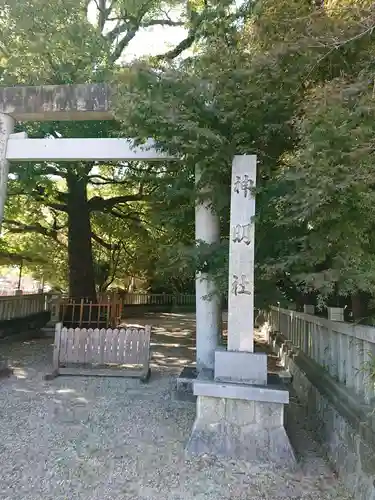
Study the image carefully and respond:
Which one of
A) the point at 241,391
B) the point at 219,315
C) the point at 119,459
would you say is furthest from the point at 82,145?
the point at 119,459

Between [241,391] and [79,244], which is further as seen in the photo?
[79,244]

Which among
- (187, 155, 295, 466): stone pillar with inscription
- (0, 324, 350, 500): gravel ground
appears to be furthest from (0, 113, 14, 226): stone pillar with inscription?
(187, 155, 295, 466): stone pillar with inscription

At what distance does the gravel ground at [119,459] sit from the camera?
10.4ft

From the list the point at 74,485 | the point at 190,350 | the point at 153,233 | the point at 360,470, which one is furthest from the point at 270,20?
the point at 153,233

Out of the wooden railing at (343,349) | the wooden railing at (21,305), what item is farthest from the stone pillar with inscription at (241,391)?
the wooden railing at (21,305)

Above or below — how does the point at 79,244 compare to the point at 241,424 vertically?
above

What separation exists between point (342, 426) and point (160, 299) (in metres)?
21.2

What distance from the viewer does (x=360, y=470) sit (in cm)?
310

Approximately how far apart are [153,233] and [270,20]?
417 inches

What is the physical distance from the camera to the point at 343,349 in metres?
4.18

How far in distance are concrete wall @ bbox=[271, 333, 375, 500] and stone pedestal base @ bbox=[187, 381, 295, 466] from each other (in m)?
0.48

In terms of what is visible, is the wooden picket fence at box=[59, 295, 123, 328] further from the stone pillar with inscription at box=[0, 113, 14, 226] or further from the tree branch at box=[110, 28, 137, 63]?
the tree branch at box=[110, 28, 137, 63]

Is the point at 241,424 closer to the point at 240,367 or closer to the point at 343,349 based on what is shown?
the point at 240,367

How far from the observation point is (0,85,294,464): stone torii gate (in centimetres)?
386
